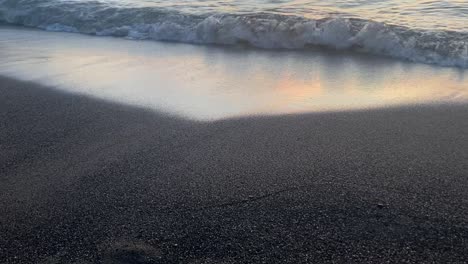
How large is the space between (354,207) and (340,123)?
60.8 inches

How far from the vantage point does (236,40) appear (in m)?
7.67

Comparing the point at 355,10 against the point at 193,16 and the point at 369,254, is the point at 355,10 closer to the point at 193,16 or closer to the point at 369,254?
the point at 193,16

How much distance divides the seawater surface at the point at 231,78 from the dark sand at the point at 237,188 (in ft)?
1.29

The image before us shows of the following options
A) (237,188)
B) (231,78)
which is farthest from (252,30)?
(237,188)

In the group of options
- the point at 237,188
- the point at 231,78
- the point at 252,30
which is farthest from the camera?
the point at 252,30

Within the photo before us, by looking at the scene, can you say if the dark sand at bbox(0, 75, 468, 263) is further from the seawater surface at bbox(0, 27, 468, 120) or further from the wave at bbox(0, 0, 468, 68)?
the wave at bbox(0, 0, 468, 68)

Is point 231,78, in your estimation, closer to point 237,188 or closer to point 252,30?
point 252,30

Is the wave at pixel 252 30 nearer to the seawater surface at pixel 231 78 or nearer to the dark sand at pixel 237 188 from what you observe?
the seawater surface at pixel 231 78

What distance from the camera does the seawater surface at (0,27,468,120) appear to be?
15.4ft

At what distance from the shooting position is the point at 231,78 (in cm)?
564

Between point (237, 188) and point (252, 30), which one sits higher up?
point (252, 30)

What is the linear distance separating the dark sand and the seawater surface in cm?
39

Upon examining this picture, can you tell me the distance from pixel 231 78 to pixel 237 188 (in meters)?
2.83

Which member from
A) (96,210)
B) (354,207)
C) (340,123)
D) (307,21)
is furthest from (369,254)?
Result: (307,21)
